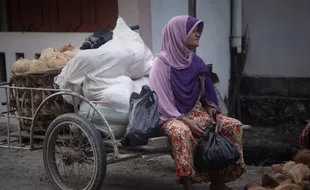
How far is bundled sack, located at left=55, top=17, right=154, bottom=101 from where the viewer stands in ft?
16.3

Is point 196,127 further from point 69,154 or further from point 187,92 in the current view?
point 69,154

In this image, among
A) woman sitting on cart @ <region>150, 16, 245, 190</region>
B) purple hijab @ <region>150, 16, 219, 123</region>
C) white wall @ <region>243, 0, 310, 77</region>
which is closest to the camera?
woman sitting on cart @ <region>150, 16, 245, 190</region>

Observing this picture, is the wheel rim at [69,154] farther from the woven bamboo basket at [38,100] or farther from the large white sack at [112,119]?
the woven bamboo basket at [38,100]

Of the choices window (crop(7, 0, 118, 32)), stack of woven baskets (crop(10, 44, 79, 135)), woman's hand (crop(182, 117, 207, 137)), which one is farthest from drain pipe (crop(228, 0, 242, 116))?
woman's hand (crop(182, 117, 207, 137))

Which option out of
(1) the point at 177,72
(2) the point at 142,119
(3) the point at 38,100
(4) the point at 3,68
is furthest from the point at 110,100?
(4) the point at 3,68

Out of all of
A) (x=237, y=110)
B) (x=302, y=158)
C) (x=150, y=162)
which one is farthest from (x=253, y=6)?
(x=302, y=158)

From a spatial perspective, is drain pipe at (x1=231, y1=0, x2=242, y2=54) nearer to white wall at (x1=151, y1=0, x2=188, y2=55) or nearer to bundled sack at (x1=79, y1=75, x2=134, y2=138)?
white wall at (x1=151, y1=0, x2=188, y2=55)

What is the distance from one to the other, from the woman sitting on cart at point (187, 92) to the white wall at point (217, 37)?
2367 millimetres

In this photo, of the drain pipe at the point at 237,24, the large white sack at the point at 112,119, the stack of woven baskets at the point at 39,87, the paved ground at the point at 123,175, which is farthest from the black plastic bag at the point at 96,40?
the drain pipe at the point at 237,24

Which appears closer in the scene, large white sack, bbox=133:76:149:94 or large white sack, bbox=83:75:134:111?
large white sack, bbox=83:75:134:111

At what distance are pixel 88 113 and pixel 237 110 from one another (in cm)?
329

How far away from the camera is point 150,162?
6.27 m

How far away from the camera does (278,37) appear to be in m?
7.45

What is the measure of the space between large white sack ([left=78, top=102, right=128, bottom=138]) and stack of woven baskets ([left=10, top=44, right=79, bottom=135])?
0.47 metres
